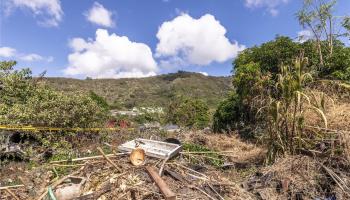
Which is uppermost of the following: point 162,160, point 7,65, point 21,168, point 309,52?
point 309,52

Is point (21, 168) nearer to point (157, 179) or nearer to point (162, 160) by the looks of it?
point (162, 160)

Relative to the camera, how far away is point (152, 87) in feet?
197

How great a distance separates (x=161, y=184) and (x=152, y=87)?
5532 cm

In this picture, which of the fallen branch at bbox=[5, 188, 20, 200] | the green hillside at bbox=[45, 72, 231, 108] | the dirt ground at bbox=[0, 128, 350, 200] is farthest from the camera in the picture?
the green hillside at bbox=[45, 72, 231, 108]

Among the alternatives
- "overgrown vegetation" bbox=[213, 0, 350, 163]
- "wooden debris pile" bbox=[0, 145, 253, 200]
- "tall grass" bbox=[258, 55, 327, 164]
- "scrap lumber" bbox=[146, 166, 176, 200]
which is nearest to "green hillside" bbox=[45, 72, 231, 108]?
"overgrown vegetation" bbox=[213, 0, 350, 163]

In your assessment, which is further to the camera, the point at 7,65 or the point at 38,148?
the point at 7,65

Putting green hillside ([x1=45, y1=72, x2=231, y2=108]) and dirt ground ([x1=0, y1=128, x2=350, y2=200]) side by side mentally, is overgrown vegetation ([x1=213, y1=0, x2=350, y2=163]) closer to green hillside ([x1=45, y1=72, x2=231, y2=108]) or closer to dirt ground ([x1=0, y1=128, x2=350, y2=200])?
dirt ground ([x1=0, y1=128, x2=350, y2=200])

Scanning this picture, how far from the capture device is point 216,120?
1662 centimetres

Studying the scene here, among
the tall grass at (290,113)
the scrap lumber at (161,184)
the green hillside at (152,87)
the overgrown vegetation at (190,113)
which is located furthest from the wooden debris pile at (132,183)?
the green hillside at (152,87)

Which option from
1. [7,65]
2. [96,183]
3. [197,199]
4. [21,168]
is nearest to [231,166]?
[197,199]

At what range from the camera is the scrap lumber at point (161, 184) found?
4652 mm

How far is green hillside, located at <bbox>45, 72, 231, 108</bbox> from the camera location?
48.5 meters

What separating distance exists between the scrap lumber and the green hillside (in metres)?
38.0

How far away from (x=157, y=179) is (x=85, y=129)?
20.3ft
